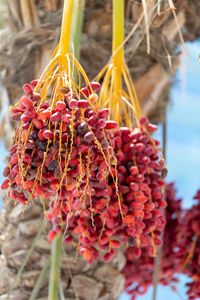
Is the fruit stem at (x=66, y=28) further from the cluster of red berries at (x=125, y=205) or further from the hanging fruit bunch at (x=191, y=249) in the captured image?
the hanging fruit bunch at (x=191, y=249)

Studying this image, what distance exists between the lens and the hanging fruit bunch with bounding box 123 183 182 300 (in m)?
1.12

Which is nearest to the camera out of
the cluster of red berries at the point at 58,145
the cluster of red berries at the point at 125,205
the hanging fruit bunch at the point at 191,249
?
the cluster of red berries at the point at 58,145

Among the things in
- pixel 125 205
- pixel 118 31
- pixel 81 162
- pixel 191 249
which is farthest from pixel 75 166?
pixel 191 249

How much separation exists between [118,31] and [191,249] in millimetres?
627

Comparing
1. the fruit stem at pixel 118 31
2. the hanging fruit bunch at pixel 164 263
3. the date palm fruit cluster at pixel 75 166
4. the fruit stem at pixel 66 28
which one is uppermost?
the fruit stem at pixel 118 31

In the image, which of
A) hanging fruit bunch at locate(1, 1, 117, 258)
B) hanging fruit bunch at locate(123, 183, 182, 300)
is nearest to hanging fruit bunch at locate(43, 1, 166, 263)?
hanging fruit bunch at locate(1, 1, 117, 258)

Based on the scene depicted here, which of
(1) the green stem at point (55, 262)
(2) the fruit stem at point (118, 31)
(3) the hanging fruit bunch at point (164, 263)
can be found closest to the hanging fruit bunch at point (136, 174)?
(2) the fruit stem at point (118, 31)

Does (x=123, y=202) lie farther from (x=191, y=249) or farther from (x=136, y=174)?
(x=191, y=249)

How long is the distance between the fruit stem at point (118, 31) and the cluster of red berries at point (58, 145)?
0.25 metres

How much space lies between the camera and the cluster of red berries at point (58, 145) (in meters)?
0.51

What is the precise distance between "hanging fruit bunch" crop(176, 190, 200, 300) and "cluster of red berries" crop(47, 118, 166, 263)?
367mm

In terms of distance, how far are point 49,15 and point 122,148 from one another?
0.51m

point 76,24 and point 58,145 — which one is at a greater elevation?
point 76,24

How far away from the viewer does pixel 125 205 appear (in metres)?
0.69
